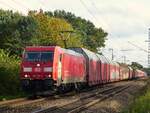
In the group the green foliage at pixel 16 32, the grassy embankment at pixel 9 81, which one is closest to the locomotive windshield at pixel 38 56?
the grassy embankment at pixel 9 81

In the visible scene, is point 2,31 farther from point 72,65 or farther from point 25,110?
point 25,110

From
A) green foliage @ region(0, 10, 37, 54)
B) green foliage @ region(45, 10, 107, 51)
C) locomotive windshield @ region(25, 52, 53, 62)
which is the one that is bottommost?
locomotive windshield @ region(25, 52, 53, 62)

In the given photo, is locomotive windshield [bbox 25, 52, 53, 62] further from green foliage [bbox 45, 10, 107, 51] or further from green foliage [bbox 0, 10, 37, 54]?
green foliage [bbox 45, 10, 107, 51]

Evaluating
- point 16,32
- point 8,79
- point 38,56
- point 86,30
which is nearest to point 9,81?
point 8,79

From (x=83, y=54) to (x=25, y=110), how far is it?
2088 cm

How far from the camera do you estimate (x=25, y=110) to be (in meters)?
19.9

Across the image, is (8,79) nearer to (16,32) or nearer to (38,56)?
(38,56)

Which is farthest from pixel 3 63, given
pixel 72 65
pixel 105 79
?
pixel 105 79

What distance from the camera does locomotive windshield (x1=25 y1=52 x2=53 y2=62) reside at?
28734mm

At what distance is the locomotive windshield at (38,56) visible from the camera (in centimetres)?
2873

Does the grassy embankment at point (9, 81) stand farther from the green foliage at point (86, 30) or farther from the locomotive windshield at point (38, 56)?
the green foliage at point (86, 30)

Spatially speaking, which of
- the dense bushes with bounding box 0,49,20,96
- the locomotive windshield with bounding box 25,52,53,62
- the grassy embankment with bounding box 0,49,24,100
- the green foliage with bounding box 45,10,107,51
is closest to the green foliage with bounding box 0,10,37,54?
the dense bushes with bounding box 0,49,20,96

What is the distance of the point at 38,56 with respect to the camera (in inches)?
1140

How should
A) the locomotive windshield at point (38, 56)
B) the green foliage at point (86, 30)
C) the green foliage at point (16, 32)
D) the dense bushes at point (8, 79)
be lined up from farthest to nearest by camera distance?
the green foliage at point (86, 30) < the green foliage at point (16, 32) < the dense bushes at point (8, 79) < the locomotive windshield at point (38, 56)
